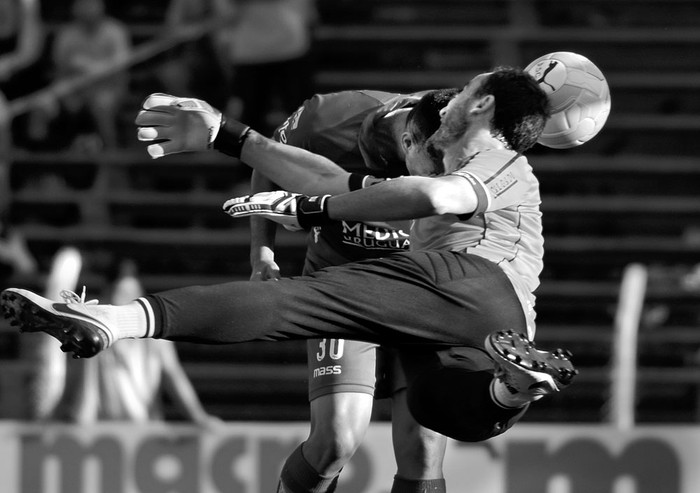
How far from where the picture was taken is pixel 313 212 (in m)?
4.39

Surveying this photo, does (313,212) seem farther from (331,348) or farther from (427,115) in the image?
(331,348)

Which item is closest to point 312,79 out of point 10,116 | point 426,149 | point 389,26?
point 389,26

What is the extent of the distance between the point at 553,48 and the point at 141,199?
3.48m

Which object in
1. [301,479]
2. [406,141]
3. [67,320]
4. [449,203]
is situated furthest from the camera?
[301,479]

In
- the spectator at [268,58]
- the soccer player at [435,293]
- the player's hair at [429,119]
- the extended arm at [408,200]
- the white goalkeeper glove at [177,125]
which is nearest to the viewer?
the soccer player at [435,293]

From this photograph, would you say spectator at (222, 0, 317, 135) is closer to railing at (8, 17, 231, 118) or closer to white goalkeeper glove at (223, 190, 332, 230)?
railing at (8, 17, 231, 118)

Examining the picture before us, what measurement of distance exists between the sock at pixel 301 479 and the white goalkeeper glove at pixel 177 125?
4.41ft

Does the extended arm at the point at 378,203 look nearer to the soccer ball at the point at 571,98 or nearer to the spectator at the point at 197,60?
the soccer ball at the point at 571,98

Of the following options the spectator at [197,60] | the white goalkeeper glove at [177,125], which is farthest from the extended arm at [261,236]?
the spectator at [197,60]

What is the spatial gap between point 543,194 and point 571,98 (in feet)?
17.9

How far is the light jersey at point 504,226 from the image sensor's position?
14.5 ft

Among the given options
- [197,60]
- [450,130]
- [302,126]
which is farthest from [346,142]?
[197,60]

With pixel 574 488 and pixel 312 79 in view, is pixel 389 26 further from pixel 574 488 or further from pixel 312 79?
pixel 574 488

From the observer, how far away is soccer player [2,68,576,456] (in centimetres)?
408
